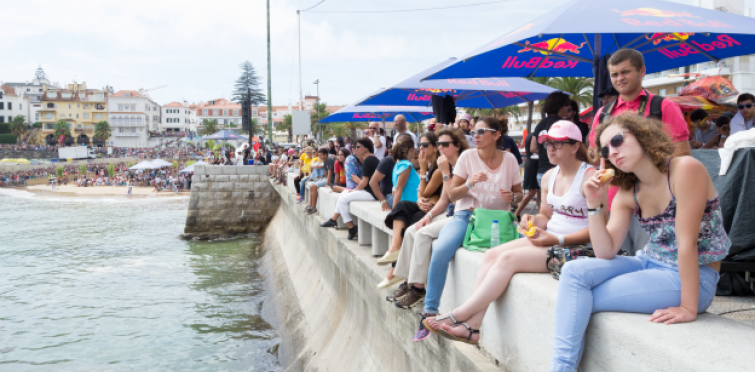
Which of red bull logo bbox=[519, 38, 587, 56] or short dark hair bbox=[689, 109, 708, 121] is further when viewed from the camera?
short dark hair bbox=[689, 109, 708, 121]

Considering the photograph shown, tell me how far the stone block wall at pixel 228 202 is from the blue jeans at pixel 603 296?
20864 mm

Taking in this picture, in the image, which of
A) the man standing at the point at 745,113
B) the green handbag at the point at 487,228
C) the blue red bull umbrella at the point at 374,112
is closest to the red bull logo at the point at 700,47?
the man standing at the point at 745,113

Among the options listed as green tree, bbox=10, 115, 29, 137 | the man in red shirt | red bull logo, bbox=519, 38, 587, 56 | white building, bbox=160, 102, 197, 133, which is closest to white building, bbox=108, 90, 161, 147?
green tree, bbox=10, 115, 29, 137

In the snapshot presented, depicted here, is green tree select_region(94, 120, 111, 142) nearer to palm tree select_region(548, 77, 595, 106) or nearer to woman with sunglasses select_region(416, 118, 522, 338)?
palm tree select_region(548, 77, 595, 106)

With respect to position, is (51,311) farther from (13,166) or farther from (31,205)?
(13,166)

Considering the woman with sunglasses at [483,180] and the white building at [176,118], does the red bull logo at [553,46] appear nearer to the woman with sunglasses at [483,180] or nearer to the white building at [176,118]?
the woman with sunglasses at [483,180]

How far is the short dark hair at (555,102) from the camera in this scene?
16.6ft

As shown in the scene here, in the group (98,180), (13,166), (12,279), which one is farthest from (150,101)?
(12,279)

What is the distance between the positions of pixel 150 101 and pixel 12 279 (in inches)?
4213

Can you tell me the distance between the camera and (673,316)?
222 cm

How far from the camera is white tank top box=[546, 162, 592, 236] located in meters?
3.06

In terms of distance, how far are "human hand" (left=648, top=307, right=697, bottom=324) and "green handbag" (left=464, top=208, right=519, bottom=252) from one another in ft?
4.70

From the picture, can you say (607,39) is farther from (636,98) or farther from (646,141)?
(646,141)

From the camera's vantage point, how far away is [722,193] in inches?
147
